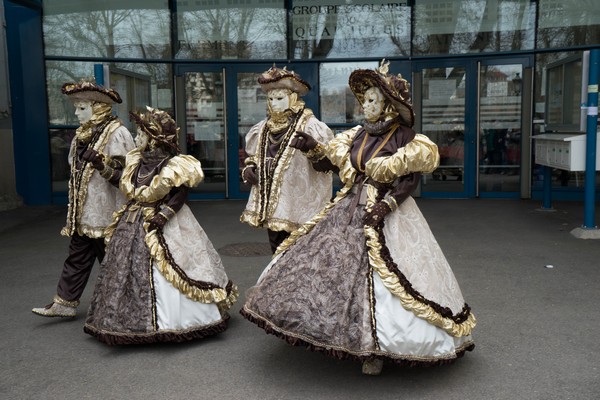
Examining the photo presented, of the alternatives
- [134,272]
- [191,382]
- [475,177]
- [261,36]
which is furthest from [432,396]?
[261,36]

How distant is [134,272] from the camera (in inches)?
160

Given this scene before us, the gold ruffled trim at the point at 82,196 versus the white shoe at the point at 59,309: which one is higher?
the gold ruffled trim at the point at 82,196

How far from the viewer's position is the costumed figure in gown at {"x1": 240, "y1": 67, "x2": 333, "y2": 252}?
495 centimetres

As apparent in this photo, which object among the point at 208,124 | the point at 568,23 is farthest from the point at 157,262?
the point at 568,23

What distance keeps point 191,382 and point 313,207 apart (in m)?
1.88

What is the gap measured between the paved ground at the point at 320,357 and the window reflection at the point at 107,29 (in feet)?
17.9

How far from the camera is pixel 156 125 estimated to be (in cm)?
421

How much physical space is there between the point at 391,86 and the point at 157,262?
1801mm

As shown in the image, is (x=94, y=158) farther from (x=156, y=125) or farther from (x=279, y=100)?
(x=279, y=100)

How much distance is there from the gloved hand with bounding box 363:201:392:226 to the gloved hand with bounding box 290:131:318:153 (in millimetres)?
1163

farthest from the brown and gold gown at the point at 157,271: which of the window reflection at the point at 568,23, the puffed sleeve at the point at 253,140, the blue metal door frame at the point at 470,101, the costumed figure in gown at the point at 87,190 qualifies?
the window reflection at the point at 568,23

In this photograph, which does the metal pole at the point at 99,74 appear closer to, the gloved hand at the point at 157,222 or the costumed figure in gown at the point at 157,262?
the costumed figure in gown at the point at 157,262

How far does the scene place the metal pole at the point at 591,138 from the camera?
724 cm

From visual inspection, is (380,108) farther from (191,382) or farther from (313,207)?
(191,382)
